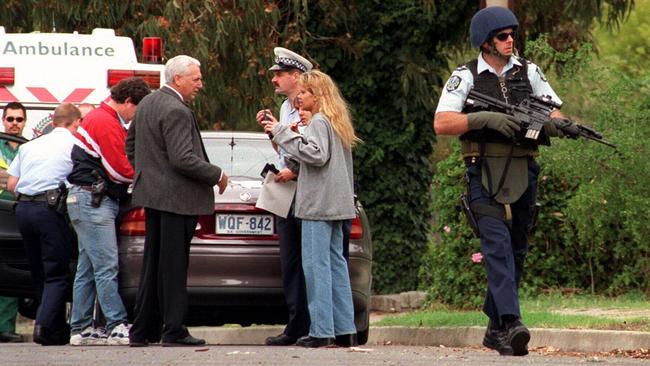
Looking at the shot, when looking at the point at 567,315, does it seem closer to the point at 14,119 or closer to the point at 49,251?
the point at 49,251

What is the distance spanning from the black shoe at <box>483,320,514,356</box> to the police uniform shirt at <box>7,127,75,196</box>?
321 centimetres

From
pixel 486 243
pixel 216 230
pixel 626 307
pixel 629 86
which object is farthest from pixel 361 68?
pixel 486 243

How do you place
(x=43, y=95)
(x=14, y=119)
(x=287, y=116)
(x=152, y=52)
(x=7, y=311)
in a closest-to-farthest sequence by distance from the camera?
(x=287, y=116), (x=14, y=119), (x=43, y=95), (x=152, y=52), (x=7, y=311)

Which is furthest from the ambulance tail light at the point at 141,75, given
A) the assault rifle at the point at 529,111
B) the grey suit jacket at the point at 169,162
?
the assault rifle at the point at 529,111

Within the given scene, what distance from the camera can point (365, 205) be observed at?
18469mm

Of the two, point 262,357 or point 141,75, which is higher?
point 141,75

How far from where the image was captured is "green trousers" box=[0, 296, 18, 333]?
1326 centimetres

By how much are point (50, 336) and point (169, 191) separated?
5.47 feet

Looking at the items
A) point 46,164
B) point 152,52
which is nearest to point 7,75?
point 152,52

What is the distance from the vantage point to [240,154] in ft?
37.5

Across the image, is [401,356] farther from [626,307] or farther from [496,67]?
[626,307]

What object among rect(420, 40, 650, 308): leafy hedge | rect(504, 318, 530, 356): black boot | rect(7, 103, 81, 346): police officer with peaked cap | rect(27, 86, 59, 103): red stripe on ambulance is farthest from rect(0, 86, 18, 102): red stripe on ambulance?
rect(504, 318, 530, 356): black boot

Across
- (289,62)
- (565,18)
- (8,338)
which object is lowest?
(8,338)

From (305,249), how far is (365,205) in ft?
27.3
